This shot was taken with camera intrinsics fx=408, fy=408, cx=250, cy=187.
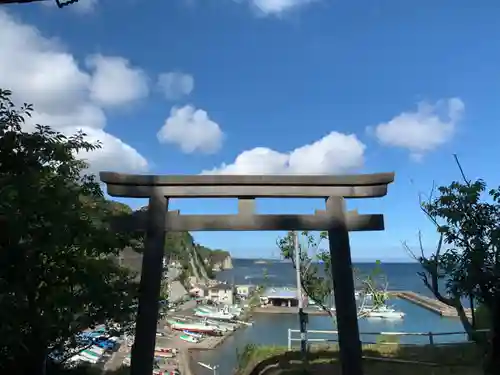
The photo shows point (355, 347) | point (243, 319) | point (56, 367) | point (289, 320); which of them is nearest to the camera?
point (355, 347)

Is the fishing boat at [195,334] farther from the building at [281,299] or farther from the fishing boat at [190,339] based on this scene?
the building at [281,299]

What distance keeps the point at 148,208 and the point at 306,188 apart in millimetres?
1715

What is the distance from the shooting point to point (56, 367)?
17.1 feet

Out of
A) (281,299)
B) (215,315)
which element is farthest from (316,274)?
(281,299)

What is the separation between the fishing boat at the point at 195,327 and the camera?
32562 mm

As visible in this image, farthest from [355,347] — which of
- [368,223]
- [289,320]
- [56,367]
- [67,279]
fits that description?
[289,320]

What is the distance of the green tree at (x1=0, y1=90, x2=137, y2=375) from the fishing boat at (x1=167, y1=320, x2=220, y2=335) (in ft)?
96.8

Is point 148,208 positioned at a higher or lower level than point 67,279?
higher

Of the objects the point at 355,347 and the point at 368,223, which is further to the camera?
the point at 368,223

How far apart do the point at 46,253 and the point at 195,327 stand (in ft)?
102

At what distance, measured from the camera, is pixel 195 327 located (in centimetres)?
3309

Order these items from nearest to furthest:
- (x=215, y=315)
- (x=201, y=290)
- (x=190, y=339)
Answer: (x=190, y=339) < (x=215, y=315) < (x=201, y=290)

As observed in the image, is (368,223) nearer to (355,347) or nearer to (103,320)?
(355,347)

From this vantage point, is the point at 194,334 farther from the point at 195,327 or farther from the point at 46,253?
the point at 46,253
